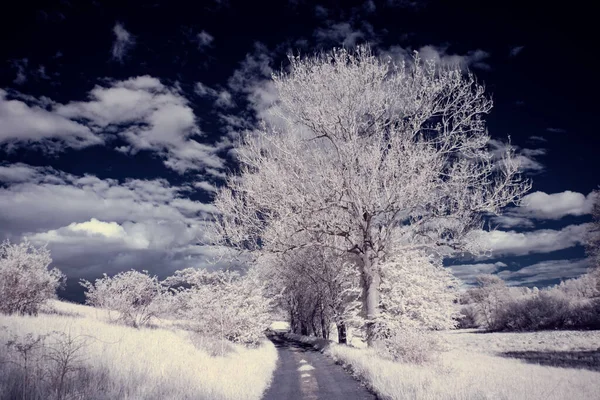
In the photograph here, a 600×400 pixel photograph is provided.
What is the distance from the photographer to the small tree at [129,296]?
15.8 meters

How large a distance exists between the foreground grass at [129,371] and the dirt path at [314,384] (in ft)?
1.58

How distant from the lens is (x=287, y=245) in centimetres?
1586

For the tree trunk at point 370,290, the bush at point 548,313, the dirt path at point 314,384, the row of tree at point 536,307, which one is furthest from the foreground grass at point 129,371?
the bush at point 548,313

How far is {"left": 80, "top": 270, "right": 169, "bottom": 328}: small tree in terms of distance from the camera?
51.7 ft

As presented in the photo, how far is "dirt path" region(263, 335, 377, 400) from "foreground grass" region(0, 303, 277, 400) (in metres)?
A: 0.48

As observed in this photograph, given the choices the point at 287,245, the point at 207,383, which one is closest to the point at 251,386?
the point at 207,383

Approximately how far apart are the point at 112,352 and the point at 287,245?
8.69 m

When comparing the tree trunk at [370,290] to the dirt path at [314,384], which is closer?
the dirt path at [314,384]

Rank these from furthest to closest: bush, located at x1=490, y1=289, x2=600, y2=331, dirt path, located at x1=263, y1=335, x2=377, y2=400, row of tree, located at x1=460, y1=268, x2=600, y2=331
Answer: row of tree, located at x1=460, y1=268, x2=600, y2=331, bush, located at x1=490, y1=289, x2=600, y2=331, dirt path, located at x1=263, y1=335, x2=377, y2=400

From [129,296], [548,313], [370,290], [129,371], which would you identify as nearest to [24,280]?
[129,296]

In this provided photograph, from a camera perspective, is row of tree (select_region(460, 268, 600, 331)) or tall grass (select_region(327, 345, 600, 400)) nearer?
tall grass (select_region(327, 345, 600, 400))

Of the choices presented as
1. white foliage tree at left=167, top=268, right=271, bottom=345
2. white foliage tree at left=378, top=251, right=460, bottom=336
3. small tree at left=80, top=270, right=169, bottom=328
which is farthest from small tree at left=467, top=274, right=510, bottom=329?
small tree at left=80, top=270, right=169, bottom=328

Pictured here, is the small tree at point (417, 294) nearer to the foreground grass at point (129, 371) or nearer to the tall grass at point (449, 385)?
the tall grass at point (449, 385)

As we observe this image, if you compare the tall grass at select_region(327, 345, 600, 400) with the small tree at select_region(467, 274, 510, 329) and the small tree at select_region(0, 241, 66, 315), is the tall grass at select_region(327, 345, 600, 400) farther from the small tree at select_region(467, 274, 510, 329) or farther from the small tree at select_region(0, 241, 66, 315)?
the small tree at select_region(467, 274, 510, 329)
